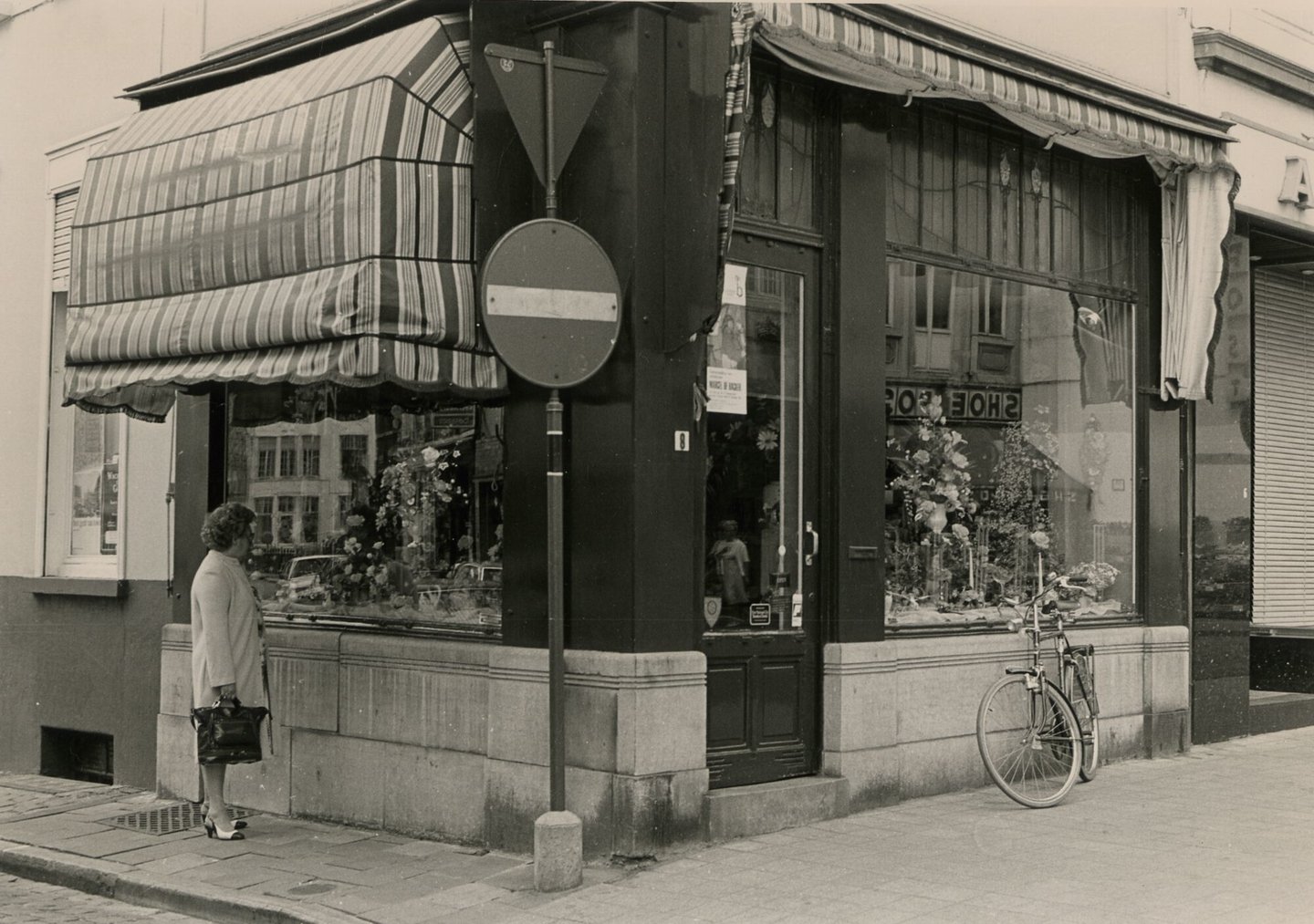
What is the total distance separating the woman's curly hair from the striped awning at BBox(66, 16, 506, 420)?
0.84 m

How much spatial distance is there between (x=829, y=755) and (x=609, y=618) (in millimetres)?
1816

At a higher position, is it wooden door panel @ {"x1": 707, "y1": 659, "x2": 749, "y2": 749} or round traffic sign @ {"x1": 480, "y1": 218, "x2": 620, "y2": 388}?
round traffic sign @ {"x1": 480, "y1": 218, "x2": 620, "y2": 388}

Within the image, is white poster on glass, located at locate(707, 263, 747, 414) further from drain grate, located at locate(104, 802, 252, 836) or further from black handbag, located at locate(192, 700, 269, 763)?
drain grate, located at locate(104, 802, 252, 836)

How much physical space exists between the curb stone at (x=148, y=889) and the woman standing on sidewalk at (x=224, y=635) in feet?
2.37

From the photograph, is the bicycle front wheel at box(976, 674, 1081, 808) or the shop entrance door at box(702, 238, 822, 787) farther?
the bicycle front wheel at box(976, 674, 1081, 808)

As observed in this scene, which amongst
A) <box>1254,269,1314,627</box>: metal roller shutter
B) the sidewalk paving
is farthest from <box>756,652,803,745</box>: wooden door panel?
<box>1254,269,1314,627</box>: metal roller shutter

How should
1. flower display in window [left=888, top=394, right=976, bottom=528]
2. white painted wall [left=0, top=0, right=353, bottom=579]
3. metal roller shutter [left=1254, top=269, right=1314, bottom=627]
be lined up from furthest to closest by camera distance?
metal roller shutter [left=1254, top=269, right=1314, bottom=627]
white painted wall [left=0, top=0, right=353, bottom=579]
flower display in window [left=888, top=394, right=976, bottom=528]

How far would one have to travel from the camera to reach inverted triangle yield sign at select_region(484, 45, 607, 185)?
22.4ft

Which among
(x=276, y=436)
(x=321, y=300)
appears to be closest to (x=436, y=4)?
(x=321, y=300)

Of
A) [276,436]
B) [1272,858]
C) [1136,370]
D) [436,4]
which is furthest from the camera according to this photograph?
[1136,370]

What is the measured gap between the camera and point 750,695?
319 inches

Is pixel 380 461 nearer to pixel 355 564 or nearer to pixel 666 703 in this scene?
pixel 355 564

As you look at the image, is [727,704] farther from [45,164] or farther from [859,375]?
[45,164]

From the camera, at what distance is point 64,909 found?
7.23 m
